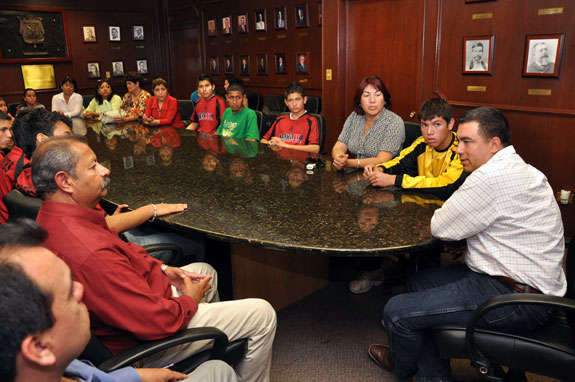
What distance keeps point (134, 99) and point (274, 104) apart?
1954mm

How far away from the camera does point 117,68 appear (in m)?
8.77

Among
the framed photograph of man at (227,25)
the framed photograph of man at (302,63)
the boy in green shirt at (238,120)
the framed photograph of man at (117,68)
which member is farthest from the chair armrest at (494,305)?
the framed photograph of man at (117,68)

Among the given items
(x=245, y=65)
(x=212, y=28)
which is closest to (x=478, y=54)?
(x=245, y=65)

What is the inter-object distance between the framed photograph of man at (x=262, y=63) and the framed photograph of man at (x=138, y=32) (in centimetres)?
318

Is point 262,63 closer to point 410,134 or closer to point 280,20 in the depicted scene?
point 280,20

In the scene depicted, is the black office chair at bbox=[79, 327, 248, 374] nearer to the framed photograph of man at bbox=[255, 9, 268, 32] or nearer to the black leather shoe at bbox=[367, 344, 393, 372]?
the black leather shoe at bbox=[367, 344, 393, 372]

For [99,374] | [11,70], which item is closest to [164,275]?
[99,374]

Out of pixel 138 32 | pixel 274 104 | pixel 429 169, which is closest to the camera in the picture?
pixel 429 169

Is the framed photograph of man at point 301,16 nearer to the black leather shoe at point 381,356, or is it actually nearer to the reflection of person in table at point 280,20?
the reflection of person in table at point 280,20

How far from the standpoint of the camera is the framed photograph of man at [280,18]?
666 centimetres

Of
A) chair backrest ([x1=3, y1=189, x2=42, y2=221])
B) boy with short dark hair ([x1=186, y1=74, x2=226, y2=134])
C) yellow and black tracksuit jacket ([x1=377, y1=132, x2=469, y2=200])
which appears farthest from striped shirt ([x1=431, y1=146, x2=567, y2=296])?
boy with short dark hair ([x1=186, y1=74, x2=226, y2=134])

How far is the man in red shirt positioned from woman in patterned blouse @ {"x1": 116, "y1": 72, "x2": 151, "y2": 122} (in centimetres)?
408

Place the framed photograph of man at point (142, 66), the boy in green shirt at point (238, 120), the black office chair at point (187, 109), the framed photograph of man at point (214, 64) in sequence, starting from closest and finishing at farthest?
the boy in green shirt at point (238, 120)
the black office chair at point (187, 109)
the framed photograph of man at point (214, 64)
the framed photograph of man at point (142, 66)

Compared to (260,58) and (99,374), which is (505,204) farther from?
(260,58)
